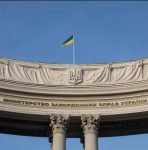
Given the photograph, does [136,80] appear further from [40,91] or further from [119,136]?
[40,91]

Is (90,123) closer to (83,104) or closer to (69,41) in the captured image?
(83,104)

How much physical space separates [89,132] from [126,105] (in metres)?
4.15

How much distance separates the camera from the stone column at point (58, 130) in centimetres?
3988

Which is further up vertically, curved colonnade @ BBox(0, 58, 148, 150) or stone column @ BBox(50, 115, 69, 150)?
curved colonnade @ BBox(0, 58, 148, 150)

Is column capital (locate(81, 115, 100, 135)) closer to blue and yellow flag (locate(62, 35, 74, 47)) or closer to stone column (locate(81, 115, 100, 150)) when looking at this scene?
stone column (locate(81, 115, 100, 150))

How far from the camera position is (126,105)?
41.6 m

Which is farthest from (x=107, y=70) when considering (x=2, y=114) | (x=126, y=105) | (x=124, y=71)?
(x=2, y=114)

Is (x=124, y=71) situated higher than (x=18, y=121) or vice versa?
(x=124, y=71)

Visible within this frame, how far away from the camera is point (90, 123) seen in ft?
134

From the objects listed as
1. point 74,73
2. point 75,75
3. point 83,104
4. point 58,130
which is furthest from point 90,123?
point 74,73

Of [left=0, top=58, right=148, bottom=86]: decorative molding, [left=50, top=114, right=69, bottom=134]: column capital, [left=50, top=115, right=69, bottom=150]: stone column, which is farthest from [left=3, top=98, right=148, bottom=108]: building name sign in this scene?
[left=0, top=58, right=148, bottom=86]: decorative molding

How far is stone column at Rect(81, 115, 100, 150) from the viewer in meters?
40.1

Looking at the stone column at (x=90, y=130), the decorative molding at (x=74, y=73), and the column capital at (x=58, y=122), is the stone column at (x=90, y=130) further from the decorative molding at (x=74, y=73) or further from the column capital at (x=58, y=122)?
the decorative molding at (x=74, y=73)

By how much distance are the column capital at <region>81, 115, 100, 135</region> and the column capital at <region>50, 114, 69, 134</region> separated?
1.56 m
